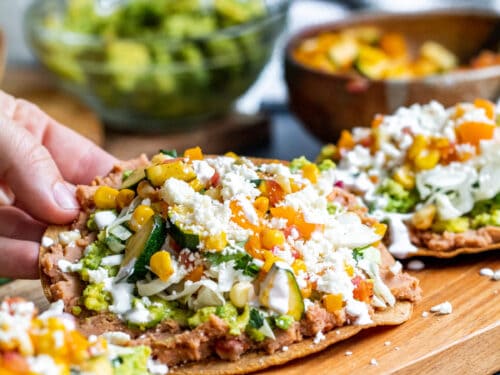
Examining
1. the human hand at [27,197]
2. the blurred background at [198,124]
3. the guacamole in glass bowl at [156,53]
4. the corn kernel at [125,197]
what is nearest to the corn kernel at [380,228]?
the corn kernel at [125,197]

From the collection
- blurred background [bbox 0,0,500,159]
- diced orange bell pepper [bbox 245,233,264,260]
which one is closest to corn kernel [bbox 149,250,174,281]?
diced orange bell pepper [bbox 245,233,264,260]

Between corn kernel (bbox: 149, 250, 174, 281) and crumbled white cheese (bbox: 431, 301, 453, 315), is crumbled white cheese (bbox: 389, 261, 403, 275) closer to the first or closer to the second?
crumbled white cheese (bbox: 431, 301, 453, 315)

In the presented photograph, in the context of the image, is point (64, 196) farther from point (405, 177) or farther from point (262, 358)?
point (405, 177)

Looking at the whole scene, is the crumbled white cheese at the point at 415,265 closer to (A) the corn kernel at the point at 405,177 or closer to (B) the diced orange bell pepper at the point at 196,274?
(A) the corn kernel at the point at 405,177

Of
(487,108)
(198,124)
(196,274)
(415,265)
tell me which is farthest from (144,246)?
(198,124)

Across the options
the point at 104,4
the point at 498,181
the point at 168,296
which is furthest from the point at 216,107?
the point at 168,296
